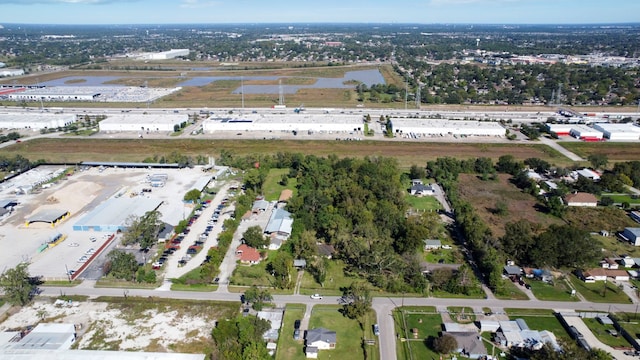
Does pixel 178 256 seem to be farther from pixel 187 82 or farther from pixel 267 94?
pixel 187 82

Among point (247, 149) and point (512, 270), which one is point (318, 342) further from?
point (247, 149)

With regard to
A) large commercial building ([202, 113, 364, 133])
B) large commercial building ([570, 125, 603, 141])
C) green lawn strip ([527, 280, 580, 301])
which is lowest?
green lawn strip ([527, 280, 580, 301])

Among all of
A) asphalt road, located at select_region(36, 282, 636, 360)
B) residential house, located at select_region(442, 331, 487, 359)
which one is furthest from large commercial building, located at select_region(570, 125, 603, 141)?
residential house, located at select_region(442, 331, 487, 359)

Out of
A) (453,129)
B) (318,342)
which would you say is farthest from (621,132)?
(318,342)

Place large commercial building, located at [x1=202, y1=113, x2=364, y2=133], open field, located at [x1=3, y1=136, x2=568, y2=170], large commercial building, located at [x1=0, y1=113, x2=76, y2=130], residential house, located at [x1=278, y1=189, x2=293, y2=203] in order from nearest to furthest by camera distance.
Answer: residential house, located at [x1=278, y1=189, x2=293, y2=203] → open field, located at [x1=3, y1=136, x2=568, y2=170] → large commercial building, located at [x1=202, y1=113, x2=364, y2=133] → large commercial building, located at [x1=0, y1=113, x2=76, y2=130]

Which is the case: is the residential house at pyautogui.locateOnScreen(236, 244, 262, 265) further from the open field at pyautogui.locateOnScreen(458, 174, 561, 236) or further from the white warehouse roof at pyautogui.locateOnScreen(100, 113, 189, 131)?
the white warehouse roof at pyautogui.locateOnScreen(100, 113, 189, 131)

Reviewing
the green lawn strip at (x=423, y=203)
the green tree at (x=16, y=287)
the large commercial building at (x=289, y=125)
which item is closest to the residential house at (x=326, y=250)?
the green lawn strip at (x=423, y=203)

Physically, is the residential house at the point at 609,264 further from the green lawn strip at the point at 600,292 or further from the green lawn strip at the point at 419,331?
the green lawn strip at the point at 419,331
